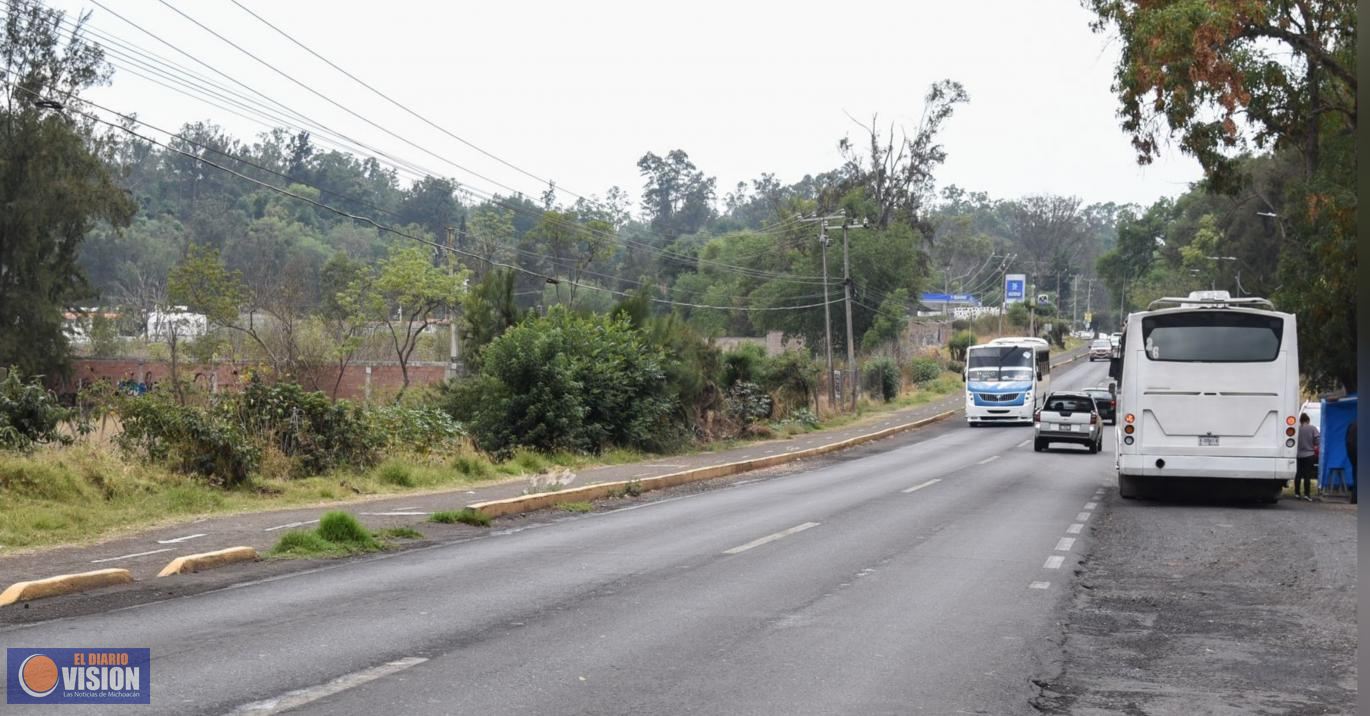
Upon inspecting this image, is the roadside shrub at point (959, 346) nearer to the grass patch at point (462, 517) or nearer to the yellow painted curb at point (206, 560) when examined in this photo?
the grass patch at point (462, 517)

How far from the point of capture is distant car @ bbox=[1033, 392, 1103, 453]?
3841 centimetres

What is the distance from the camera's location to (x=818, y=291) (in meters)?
79.8

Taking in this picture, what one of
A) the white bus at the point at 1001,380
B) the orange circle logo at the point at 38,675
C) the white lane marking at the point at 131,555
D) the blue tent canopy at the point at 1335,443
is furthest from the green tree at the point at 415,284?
the orange circle logo at the point at 38,675

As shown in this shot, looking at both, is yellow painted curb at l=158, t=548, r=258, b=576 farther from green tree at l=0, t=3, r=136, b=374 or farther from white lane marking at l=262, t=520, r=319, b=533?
green tree at l=0, t=3, r=136, b=374

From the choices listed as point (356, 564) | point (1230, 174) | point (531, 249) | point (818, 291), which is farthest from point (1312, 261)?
point (531, 249)

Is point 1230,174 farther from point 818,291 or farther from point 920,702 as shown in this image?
point 818,291

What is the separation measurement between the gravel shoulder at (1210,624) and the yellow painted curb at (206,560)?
7817mm

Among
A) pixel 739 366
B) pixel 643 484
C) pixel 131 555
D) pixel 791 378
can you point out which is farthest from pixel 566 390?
pixel 791 378

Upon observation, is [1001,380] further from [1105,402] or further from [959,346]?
[959,346]

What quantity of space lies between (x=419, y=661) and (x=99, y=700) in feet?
6.11

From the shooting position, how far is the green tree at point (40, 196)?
49750mm

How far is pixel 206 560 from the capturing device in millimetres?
12305

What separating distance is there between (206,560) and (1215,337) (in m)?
15.7

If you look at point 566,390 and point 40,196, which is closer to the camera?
point 566,390
